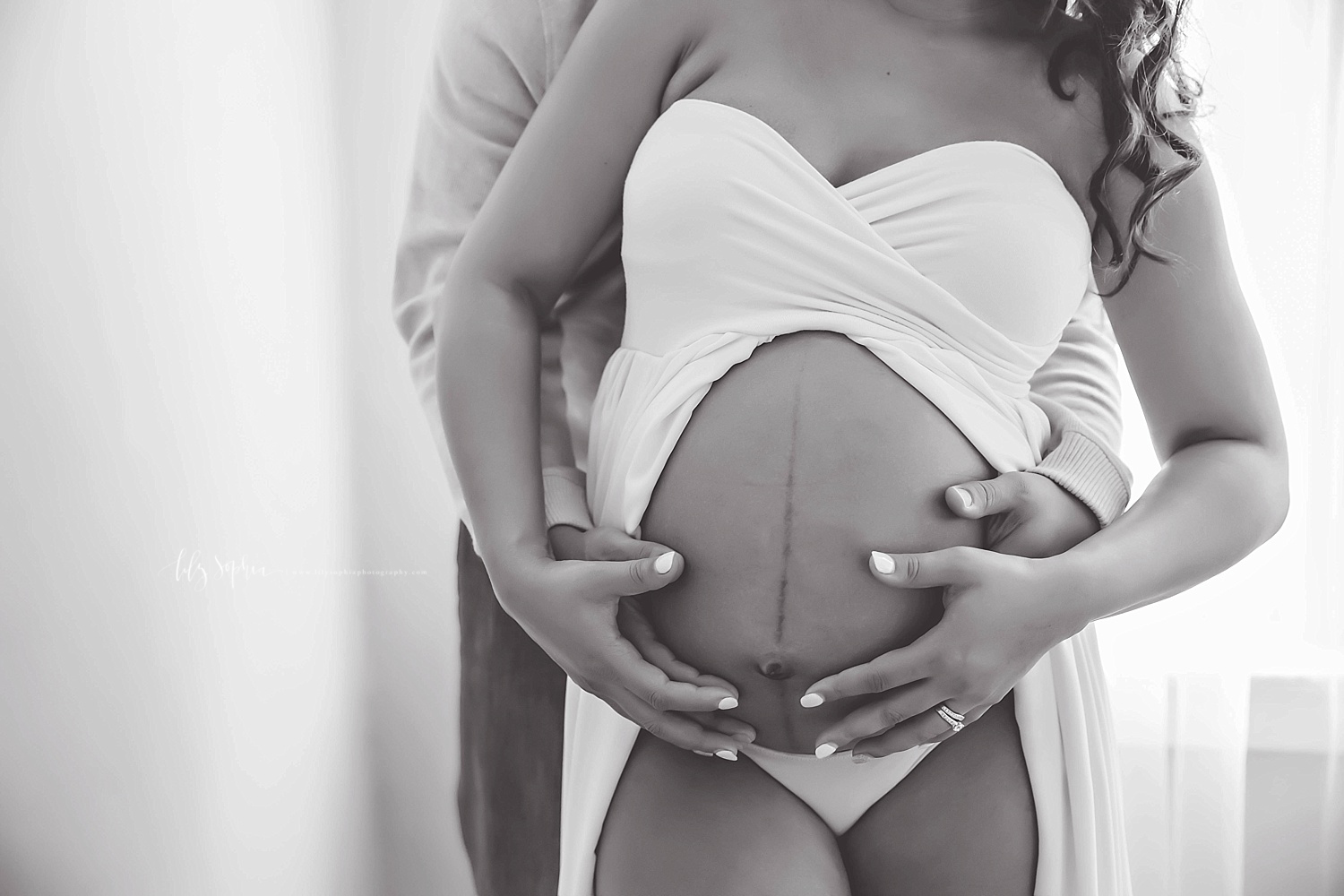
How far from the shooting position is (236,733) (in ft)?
4.80

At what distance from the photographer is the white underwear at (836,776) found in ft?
2.42

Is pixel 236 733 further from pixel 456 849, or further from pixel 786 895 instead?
pixel 786 895

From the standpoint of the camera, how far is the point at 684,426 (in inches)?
28.6

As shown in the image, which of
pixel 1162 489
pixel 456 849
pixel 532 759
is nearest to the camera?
pixel 1162 489

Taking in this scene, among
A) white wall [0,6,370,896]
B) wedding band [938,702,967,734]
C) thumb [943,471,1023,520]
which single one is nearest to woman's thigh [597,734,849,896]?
wedding band [938,702,967,734]

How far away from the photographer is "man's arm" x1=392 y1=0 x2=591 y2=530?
0.93 metres

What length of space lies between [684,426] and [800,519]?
0.11 m

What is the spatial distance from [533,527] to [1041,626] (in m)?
0.36

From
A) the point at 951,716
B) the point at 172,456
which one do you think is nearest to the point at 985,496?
the point at 951,716

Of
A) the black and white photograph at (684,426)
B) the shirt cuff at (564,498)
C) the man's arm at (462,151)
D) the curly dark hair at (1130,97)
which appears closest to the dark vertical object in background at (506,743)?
the black and white photograph at (684,426)

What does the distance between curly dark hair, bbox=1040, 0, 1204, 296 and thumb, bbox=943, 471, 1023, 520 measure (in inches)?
8.2

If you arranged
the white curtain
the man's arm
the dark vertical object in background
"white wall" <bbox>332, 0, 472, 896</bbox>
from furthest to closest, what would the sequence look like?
"white wall" <bbox>332, 0, 472, 896</bbox> < the white curtain < the dark vertical object in background < the man's arm

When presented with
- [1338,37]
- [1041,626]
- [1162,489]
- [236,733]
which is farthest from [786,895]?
[1338,37]

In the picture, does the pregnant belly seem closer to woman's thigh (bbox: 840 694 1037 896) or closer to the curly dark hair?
woman's thigh (bbox: 840 694 1037 896)
